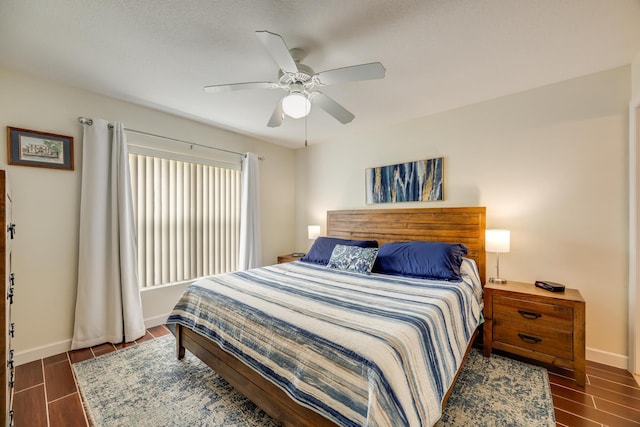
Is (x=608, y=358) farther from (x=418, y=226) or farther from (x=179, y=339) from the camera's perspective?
(x=179, y=339)

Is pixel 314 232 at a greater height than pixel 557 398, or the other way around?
pixel 314 232

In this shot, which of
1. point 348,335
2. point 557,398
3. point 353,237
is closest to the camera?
point 348,335

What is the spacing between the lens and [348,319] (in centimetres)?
152

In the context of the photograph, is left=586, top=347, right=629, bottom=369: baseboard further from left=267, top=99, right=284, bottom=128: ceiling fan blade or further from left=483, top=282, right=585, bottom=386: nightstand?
left=267, top=99, right=284, bottom=128: ceiling fan blade

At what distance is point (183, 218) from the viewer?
11.2ft

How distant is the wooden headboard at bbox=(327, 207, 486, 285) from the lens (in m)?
2.85

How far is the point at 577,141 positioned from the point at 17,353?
17.3ft

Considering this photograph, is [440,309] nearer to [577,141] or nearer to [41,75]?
[577,141]

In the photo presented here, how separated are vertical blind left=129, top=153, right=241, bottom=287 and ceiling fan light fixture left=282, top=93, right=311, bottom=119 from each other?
2114mm

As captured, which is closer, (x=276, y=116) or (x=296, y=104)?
(x=296, y=104)

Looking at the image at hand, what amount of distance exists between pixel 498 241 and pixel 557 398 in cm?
122

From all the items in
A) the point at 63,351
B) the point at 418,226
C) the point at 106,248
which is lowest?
the point at 63,351

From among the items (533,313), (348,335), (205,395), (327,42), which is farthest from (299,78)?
(533,313)

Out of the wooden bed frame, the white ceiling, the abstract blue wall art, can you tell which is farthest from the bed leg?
the abstract blue wall art
